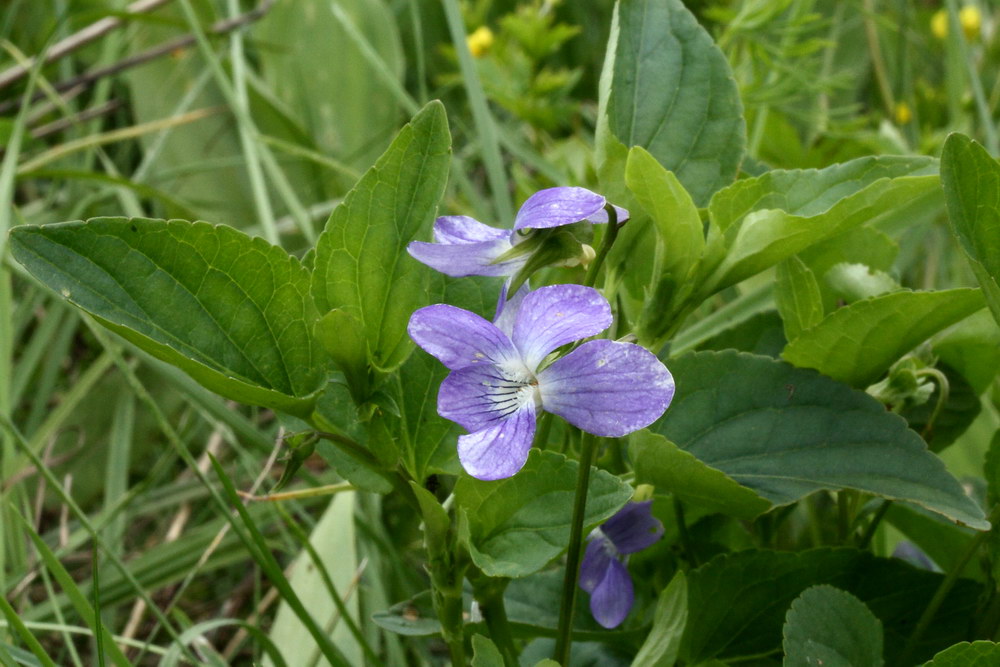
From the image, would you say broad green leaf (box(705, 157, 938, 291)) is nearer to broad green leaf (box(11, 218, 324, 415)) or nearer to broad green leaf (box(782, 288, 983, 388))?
broad green leaf (box(782, 288, 983, 388))

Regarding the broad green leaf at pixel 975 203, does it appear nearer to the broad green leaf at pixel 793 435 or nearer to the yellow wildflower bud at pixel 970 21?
A: the broad green leaf at pixel 793 435

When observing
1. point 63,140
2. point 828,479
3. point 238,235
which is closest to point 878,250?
point 828,479

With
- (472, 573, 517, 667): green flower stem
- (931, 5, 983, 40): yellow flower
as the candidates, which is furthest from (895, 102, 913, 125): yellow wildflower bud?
(472, 573, 517, 667): green flower stem

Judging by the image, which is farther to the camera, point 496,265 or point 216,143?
point 216,143

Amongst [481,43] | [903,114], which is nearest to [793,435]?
[481,43]

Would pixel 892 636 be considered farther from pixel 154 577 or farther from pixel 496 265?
pixel 154 577
